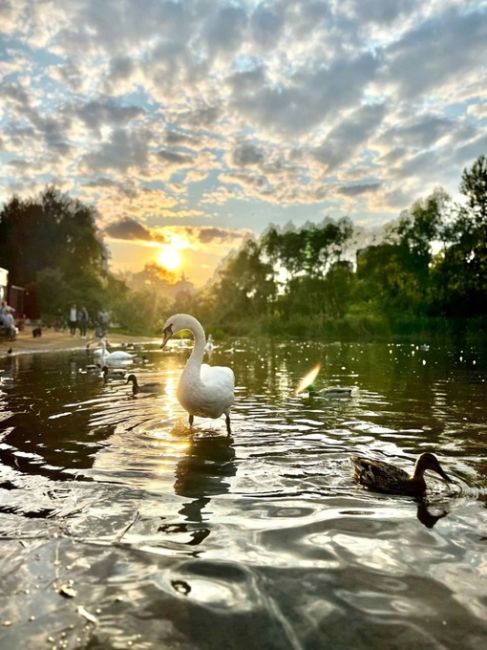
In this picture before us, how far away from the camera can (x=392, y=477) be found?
6.02 meters

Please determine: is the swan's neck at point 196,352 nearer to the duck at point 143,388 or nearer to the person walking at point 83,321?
the duck at point 143,388

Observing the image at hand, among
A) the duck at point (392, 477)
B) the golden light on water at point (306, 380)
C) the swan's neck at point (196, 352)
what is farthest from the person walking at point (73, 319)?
the duck at point (392, 477)

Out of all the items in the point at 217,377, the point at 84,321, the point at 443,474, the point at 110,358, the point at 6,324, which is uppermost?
the point at 84,321

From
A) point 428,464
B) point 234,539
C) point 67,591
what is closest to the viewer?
point 67,591

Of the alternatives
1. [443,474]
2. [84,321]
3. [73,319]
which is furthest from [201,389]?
[73,319]

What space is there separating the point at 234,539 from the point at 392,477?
230cm

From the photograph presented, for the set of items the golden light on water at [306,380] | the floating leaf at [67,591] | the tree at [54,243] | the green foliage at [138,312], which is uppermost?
the tree at [54,243]

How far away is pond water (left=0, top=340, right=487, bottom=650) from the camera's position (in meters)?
3.36

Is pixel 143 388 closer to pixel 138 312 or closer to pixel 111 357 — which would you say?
Result: pixel 111 357

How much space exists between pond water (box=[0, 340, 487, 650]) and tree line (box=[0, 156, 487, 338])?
165 ft

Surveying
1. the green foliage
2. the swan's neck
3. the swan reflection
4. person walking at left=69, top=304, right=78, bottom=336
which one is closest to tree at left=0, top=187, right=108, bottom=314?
the green foliage

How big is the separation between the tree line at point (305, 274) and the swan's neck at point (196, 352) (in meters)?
49.3

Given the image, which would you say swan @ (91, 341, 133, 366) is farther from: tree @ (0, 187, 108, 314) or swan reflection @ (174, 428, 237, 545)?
tree @ (0, 187, 108, 314)

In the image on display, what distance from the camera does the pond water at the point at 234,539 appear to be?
11.0 feet
